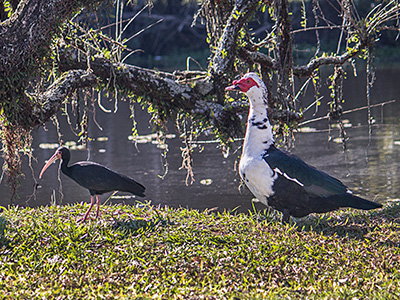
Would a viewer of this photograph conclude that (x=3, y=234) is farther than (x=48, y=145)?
No

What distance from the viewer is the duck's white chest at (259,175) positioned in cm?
478

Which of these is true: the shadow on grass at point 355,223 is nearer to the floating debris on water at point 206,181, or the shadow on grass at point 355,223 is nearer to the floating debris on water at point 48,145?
the floating debris on water at point 206,181

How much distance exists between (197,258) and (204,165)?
6.21 metres

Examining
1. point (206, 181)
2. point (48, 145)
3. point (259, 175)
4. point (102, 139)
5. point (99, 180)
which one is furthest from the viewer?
point (102, 139)

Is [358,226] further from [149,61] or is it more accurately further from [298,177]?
[149,61]

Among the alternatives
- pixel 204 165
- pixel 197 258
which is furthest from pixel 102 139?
pixel 197 258

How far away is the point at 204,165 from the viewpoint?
10430 millimetres

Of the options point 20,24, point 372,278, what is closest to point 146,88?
point 20,24

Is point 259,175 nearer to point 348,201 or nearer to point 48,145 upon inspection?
point 348,201

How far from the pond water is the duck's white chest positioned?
1.69 m

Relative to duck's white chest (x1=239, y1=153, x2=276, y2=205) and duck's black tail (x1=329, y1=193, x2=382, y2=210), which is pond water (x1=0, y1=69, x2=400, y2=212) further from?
duck's white chest (x1=239, y1=153, x2=276, y2=205)

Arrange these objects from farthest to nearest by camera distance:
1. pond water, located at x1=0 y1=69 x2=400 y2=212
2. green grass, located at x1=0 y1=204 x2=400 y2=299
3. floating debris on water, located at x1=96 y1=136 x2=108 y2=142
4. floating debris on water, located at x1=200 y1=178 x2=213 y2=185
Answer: floating debris on water, located at x1=96 y1=136 x2=108 y2=142 < floating debris on water, located at x1=200 y1=178 x2=213 y2=185 < pond water, located at x1=0 y1=69 x2=400 y2=212 < green grass, located at x1=0 y1=204 x2=400 y2=299

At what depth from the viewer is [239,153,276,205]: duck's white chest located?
15.7ft

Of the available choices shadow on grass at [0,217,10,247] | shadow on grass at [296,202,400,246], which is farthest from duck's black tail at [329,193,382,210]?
shadow on grass at [0,217,10,247]
